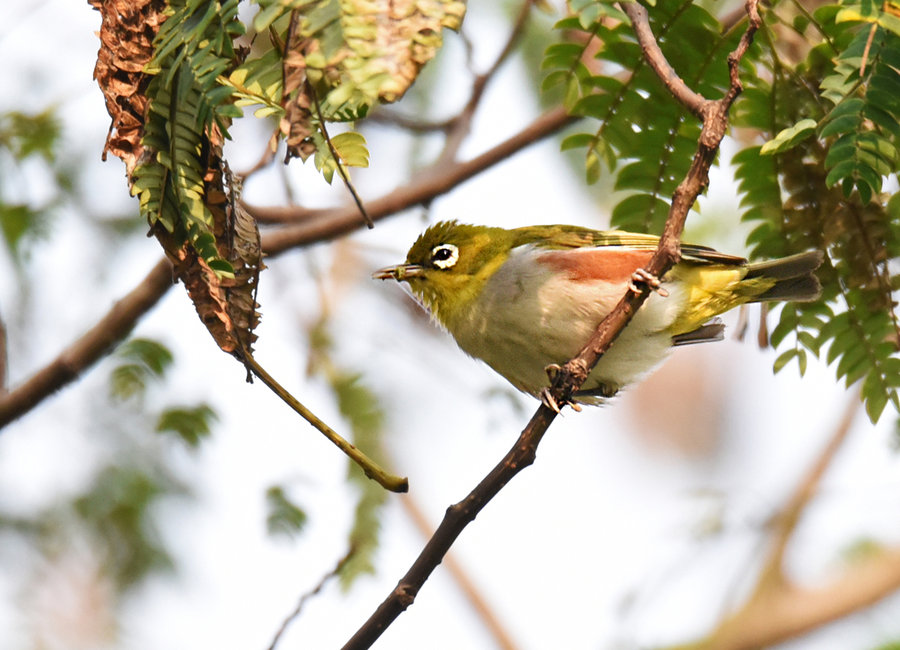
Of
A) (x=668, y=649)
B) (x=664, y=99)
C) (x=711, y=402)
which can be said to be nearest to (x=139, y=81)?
(x=664, y=99)

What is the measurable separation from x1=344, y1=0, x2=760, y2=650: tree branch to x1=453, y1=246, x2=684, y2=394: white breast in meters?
1.41

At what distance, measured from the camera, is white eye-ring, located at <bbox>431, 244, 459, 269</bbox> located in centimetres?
520

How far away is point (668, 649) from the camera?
6.21 meters

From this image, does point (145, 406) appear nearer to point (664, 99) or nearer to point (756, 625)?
point (664, 99)

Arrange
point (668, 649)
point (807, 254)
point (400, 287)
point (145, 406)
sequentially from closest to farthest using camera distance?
point (807, 254), point (145, 406), point (400, 287), point (668, 649)

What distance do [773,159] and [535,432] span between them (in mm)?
1556

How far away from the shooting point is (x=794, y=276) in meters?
4.04

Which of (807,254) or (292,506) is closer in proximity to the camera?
(807,254)

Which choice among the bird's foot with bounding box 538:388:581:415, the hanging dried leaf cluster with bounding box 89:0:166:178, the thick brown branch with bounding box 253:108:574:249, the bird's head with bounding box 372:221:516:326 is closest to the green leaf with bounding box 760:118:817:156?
the bird's foot with bounding box 538:388:581:415

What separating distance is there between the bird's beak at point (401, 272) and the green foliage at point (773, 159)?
1513 mm

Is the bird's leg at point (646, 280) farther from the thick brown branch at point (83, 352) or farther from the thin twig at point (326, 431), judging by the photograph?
the thick brown branch at point (83, 352)

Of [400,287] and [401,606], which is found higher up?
[400,287]

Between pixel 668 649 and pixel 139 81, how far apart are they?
16.9 ft

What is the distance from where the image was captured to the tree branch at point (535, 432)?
256 centimetres
